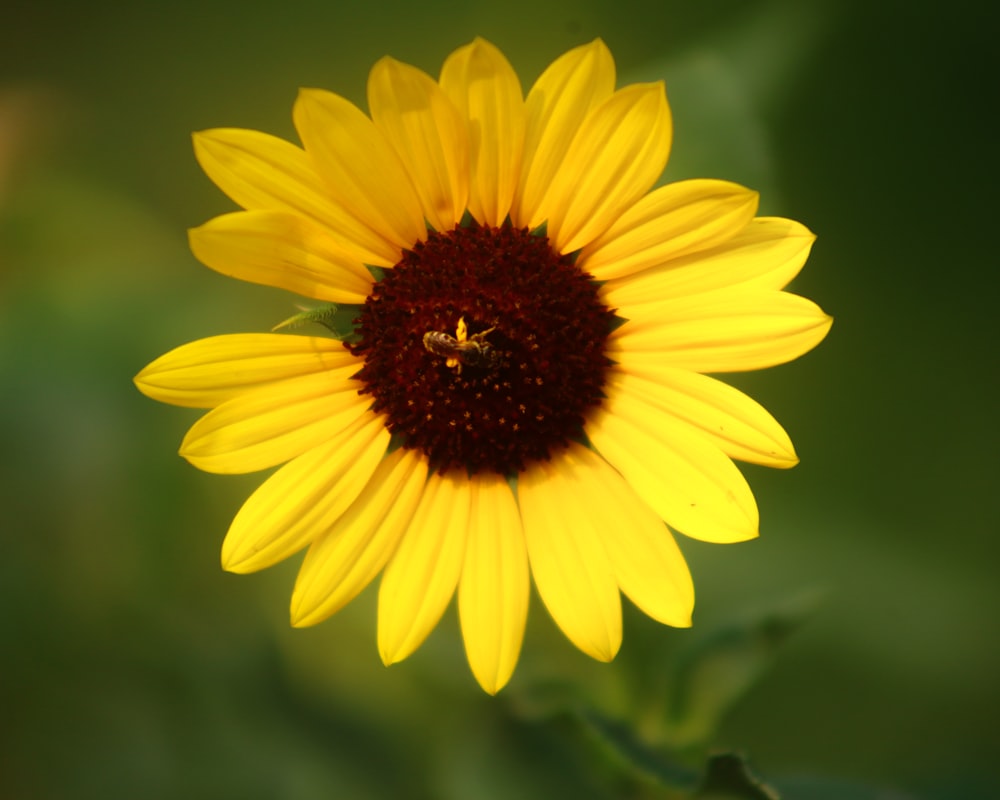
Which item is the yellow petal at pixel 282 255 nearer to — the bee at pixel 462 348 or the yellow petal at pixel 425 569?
the bee at pixel 462 348

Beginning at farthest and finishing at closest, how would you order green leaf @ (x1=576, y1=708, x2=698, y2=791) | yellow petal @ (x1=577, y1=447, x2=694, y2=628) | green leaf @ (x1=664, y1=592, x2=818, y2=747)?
green leaf @ (x1=664, y1=592, x2=818, y2=747), green leaf @ (x1=576, y1=708, x2=698, y2=791), yellow petal @ (x1=577, y1=447, x2=694, y2=628)

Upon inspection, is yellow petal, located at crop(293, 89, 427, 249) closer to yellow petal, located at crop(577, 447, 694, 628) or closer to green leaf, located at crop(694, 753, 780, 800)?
yellow petal, located at crop(577, 447, 694, 628)

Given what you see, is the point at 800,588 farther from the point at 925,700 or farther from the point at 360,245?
the point at 360,245

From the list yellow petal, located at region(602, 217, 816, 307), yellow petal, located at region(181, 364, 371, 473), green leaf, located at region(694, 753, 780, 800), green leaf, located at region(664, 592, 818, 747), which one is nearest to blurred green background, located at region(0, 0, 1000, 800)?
green leaf, located at region(664, 592, 818, 747)

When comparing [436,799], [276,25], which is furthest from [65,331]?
[436,799]

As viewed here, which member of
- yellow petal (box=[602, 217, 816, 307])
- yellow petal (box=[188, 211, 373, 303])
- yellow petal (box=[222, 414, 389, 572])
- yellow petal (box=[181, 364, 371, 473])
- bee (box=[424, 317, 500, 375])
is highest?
yellow petal (box=[188, 211, 373, 303])

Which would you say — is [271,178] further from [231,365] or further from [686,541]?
[686,541]

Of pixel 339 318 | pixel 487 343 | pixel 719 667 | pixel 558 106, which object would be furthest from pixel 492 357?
pixel 719 667
